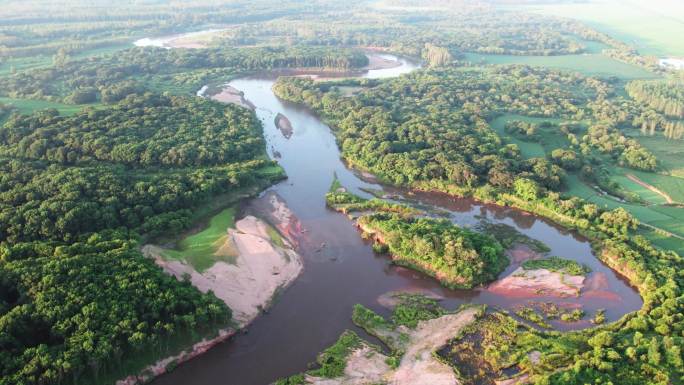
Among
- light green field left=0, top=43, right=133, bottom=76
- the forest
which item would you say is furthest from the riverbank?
light green field left=0, top=43, right=133, bottom=76

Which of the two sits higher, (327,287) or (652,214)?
(652,214)

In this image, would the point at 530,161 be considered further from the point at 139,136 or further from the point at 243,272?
the point at 139,136

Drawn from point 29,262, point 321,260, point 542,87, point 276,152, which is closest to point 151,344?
point 29,262

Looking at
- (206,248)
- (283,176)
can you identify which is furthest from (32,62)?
(206,248)

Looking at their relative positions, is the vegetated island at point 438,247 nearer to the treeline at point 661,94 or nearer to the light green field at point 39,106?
the light green field at point 39,106

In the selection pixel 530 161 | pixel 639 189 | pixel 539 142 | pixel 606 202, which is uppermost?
pixel 530 161

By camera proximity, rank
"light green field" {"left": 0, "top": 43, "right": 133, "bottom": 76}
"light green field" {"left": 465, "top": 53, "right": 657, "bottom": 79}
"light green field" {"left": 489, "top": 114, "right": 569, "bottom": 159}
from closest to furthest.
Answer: "light green field" {"left": 489, "top": 114, "right": 569, "bottom": 159} → "light green field" {"left": 0, "top": 43, "right": 133, "bottom": 76} → "light green field" {"left": 465, "top": 53, "right": 657, "bottom": 79}

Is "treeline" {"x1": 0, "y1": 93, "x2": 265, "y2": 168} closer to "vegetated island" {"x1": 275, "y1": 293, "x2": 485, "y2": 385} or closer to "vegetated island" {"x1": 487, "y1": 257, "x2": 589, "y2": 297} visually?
"vegetated island" {"x1": 275, "y1": 293, "x2": 485, "y2": 385}
